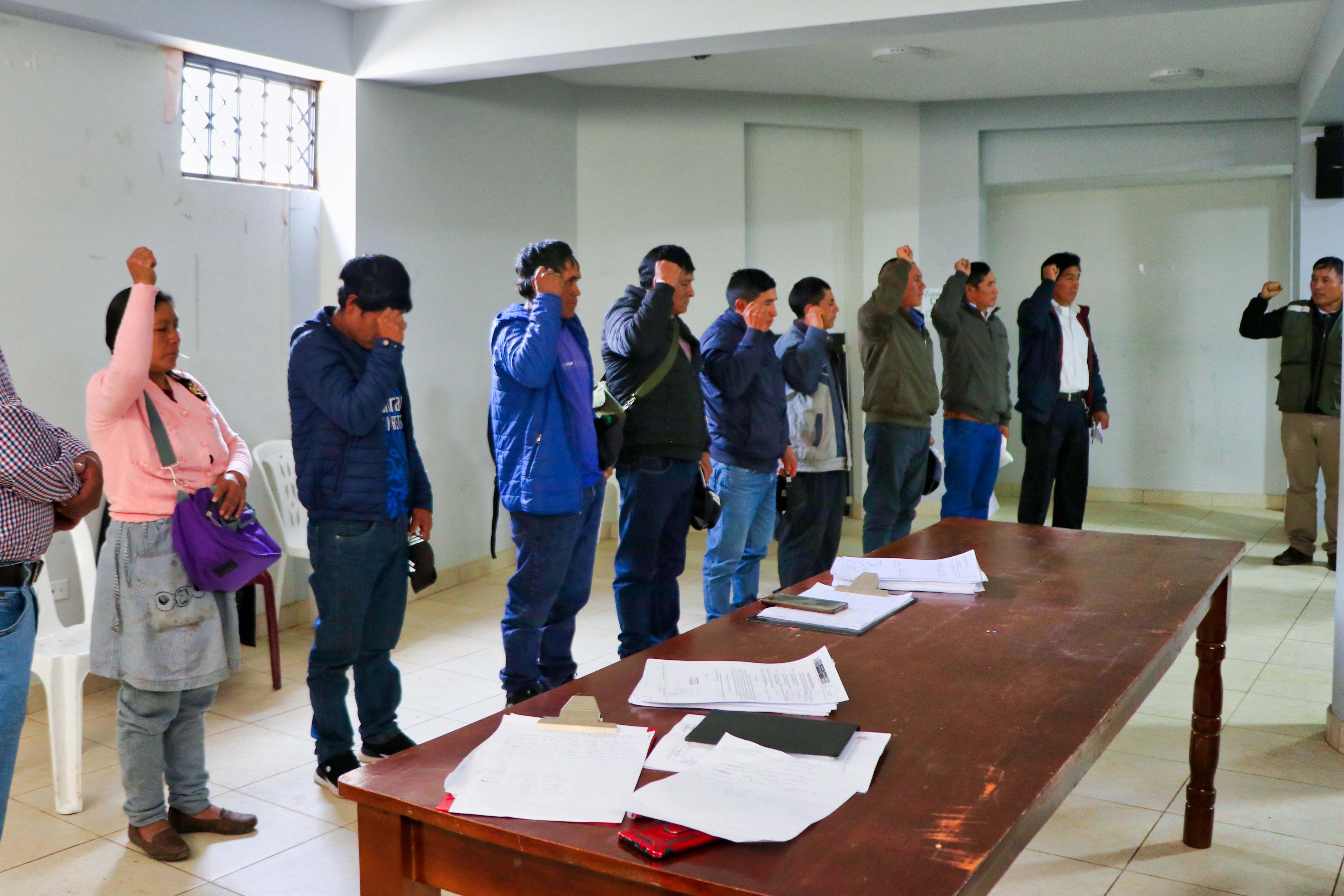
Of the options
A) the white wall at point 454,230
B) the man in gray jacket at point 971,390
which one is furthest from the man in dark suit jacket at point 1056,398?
the white wall at point 454,230

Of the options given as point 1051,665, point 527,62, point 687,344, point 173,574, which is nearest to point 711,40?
point 527,62

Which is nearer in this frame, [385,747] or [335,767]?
[335,767]

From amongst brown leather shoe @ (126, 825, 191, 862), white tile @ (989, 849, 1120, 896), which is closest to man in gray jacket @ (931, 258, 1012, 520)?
white tile @ (989, 849, 1120, 896)

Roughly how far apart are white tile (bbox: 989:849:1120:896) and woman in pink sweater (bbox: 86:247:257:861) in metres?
1.89

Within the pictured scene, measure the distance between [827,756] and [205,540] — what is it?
179cm

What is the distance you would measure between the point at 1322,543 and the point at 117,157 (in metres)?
6.46

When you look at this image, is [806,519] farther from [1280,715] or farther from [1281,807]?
[1281,807]

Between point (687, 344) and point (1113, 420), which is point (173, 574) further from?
point (1113, 420)

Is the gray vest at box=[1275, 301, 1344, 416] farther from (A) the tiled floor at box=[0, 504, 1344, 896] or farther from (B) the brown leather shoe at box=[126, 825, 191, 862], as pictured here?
(B) the brown leather shoe at box=[126, 825, 191, 862]

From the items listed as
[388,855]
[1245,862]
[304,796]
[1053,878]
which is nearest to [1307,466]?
[1245,862]

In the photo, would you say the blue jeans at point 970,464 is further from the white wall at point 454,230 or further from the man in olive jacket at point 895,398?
the white wall at point 454,230

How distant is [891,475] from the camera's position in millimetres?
4734

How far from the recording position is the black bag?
3717mm

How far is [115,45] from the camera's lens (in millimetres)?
3928
